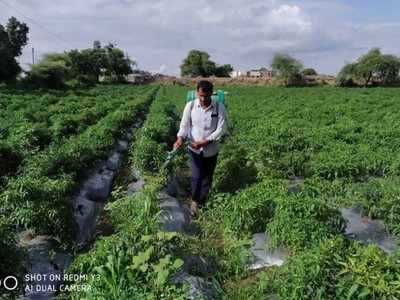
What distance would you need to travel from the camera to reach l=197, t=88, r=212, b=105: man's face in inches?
259

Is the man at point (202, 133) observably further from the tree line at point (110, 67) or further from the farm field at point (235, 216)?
the tree line at point (110, 67)

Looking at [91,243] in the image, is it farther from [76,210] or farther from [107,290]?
[107,290]

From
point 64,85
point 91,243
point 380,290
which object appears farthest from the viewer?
point 64,85

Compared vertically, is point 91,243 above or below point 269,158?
below

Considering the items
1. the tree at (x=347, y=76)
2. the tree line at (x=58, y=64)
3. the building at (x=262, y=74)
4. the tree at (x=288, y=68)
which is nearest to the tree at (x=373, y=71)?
the tree at (x=347, y=76)

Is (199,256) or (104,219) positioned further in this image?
(104,219)

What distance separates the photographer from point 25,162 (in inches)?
335

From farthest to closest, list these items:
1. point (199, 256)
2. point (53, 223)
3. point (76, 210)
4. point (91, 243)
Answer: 1. point (76, 210)
2. point (91, 243)
3. point (53, 223)
4. point (199, 256)

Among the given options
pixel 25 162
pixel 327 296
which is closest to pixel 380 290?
pixel 327 296

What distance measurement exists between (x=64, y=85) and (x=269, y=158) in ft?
149

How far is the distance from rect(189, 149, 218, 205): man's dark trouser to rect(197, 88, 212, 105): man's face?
779 millimetres

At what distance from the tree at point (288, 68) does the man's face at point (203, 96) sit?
225 ft

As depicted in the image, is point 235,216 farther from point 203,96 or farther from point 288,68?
point 288,68

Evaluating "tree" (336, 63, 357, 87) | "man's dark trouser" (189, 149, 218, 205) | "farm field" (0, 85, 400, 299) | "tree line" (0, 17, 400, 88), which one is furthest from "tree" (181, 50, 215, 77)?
"man's dark trouser" (189, 149, 218, 205)
